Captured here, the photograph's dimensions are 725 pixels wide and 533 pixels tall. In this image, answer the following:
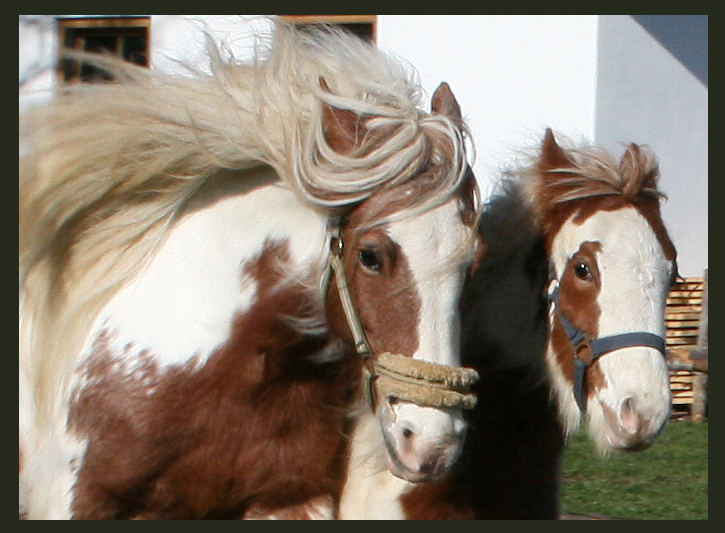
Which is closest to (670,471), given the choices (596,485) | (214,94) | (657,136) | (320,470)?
(596,485)

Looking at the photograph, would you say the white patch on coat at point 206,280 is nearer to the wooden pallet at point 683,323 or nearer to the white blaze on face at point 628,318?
the white blaze on face at point 628,318

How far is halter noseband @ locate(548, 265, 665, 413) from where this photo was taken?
11.7ft

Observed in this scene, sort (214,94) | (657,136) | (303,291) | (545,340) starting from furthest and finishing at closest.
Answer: (657,136), (545,340), (214,94), (303,291)

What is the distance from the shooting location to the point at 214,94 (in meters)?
3.74

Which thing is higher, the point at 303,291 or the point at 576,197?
the point at 576,197

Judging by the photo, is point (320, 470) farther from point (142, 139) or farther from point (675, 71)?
point (675, 71)

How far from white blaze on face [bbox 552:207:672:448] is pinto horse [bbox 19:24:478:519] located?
0.54 meters

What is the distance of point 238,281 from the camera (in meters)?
3.55

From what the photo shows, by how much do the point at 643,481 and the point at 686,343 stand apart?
8.11 feet

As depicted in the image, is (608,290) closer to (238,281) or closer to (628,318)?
(628,318)

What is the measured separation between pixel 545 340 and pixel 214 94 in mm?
1397

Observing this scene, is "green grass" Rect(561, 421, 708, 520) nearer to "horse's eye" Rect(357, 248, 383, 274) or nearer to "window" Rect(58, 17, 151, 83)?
"horse's eye" Rect(357, 248, 383, 274)

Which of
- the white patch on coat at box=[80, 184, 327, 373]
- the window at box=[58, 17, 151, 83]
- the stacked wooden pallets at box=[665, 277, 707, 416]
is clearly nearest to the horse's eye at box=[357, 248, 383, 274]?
the white patch on coat at box=[80, 184, 327, 373]

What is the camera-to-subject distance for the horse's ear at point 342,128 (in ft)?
11.5
